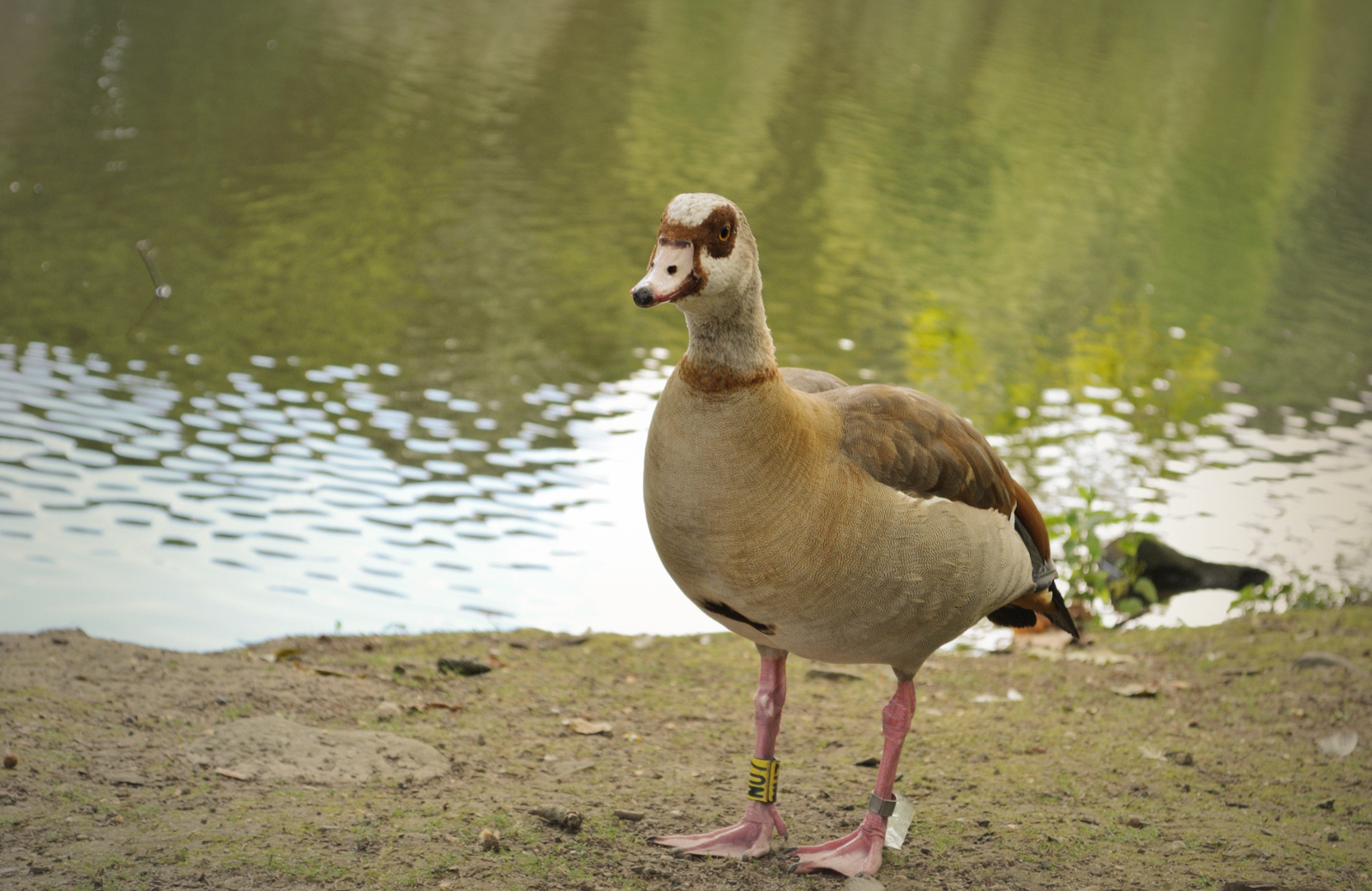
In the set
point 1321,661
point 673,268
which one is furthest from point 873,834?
point 1321,661

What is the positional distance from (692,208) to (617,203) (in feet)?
47.1

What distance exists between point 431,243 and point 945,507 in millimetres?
11699

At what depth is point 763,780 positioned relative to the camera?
4.20 m

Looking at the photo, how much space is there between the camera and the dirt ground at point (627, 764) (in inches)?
157

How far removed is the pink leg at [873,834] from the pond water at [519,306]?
11.0 feet

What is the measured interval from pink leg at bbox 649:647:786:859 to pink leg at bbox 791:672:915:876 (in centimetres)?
14

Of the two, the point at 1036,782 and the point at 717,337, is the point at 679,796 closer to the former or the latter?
the point at 1036,782

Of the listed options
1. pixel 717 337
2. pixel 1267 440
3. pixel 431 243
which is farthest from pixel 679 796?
pixel 431 243

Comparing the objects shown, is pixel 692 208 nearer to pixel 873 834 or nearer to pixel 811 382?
pixel 811 382

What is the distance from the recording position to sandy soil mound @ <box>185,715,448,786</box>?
462 cm

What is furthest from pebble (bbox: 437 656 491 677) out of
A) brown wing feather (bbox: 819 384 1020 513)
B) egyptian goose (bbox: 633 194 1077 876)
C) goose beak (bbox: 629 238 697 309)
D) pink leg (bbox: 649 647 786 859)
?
goose beak (bbox: 629 238 697 309)

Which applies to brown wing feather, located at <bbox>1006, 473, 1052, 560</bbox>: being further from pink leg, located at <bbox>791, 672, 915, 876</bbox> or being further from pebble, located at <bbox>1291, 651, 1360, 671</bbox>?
pebble, located at <bbox>1291, 651, 1360, 671</bbox>

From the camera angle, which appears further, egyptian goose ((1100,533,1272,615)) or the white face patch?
egyptian goose ((1100,533,1272,615))

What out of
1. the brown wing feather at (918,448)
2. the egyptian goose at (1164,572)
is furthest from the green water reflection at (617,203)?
the brown wing feather at (918,448)
